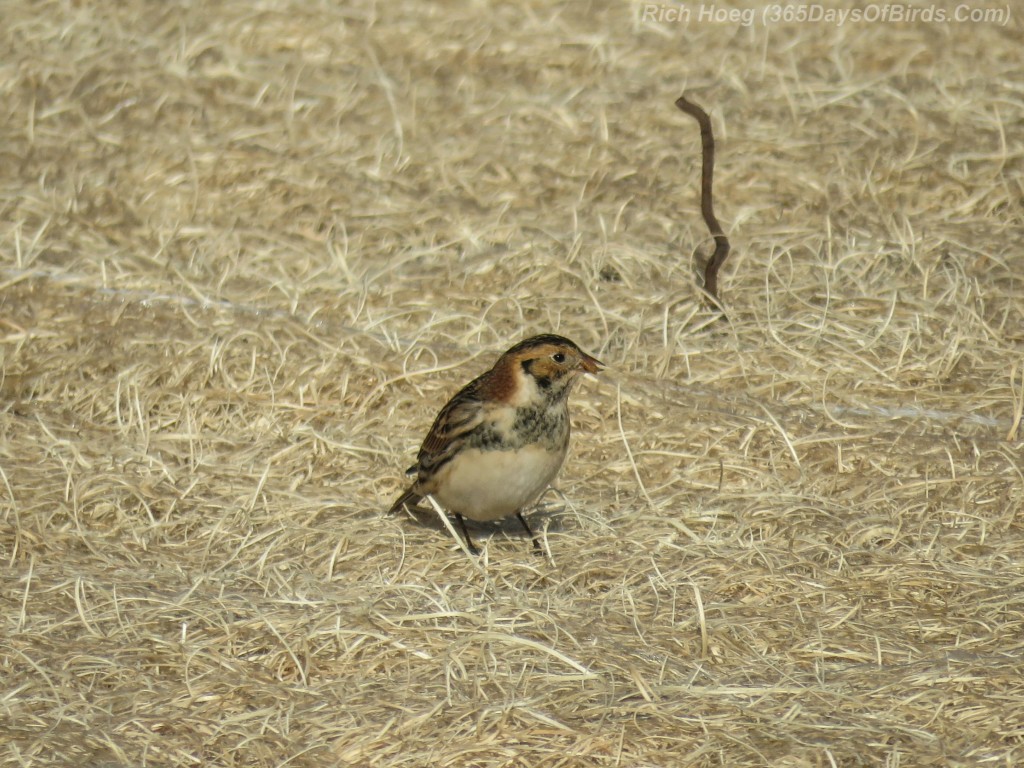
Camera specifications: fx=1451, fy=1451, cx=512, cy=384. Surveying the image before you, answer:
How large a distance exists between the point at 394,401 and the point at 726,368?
1866 mm

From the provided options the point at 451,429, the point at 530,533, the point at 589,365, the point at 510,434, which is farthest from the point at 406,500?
the point at 589,365

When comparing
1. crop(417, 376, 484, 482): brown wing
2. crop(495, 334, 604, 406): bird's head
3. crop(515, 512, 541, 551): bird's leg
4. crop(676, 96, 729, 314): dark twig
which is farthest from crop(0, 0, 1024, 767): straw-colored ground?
crop(495, 334, 604, 406): bird's head

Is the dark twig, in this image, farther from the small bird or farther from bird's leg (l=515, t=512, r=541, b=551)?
bird's leg (l=515, t=512, r=541, b=551)

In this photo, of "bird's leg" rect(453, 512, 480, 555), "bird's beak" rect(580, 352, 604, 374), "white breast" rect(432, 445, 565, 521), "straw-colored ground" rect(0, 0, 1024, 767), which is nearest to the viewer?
"straw-colored ground" rect(0, 0, 1024, 767)

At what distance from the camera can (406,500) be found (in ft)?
22.9

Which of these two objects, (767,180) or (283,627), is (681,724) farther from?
(767,180)

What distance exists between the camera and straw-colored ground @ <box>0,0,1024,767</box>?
17.5ft

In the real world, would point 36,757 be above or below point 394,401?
above

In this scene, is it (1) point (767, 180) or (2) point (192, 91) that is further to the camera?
(2) point (192, 91)

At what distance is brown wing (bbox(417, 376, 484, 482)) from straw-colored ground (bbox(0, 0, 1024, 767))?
1.25ft

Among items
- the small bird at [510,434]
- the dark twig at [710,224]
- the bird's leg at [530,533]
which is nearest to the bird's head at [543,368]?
the small bird at [510,434]

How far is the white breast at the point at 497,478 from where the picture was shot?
645 centimetres

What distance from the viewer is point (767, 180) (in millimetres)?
9922

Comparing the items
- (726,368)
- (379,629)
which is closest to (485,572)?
(379,629)
